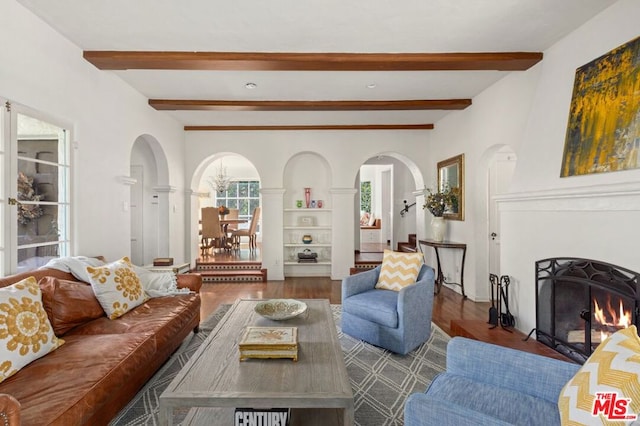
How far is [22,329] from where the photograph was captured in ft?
5.56

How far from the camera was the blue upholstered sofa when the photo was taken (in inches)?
47.6

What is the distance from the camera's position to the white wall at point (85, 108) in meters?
2.37

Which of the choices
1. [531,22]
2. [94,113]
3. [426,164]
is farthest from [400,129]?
[94,113]

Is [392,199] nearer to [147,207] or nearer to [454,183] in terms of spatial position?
[454,183]

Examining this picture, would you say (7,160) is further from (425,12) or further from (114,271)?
(425,12)

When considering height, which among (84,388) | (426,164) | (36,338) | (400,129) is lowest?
(84,388)

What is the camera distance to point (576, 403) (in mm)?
1051

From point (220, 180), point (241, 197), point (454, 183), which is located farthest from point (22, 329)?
point (241, 197)

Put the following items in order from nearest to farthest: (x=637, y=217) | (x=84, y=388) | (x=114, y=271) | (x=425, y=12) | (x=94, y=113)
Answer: (x=84, y=388) → (x=637, y=217) → (x=425, y=12) → (x=114, y=271) → (x=94, y=113)

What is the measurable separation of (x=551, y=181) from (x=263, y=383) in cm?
278

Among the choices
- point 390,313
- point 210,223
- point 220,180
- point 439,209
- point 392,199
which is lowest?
point 390,313

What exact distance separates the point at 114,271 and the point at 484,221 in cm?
438

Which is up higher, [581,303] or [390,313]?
[581,303]

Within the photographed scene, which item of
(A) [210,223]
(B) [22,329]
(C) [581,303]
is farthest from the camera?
(A) [210,223]
